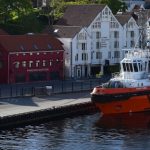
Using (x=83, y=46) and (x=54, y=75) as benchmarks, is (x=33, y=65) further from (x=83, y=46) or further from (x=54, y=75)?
(x=83, y=46)

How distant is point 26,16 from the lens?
11881cm

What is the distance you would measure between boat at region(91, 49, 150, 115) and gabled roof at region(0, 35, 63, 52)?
19105mm

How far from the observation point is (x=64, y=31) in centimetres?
11231

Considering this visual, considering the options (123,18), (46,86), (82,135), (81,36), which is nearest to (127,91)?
(46,86)

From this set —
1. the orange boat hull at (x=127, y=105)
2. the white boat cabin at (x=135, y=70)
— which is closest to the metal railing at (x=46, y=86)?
the white boat cabin at (x=135, y=70)

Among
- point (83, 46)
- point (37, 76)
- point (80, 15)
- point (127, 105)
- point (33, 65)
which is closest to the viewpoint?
point (127, 105)

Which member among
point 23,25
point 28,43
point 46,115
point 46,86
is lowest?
point 46,115

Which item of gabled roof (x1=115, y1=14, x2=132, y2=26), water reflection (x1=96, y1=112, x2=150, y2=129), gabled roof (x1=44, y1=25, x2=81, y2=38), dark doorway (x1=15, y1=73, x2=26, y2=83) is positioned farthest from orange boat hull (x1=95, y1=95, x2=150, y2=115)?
gabled roof (x1=115, y1=14, x2=132, y2=26)

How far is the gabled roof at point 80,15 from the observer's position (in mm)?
116062

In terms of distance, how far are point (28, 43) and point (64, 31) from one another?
381 inches

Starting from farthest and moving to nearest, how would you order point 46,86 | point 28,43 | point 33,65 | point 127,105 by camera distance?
point 28,43
point 33,65
point 46,86
point 127,105

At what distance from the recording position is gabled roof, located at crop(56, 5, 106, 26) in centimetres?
11606

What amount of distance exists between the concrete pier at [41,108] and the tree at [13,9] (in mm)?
30491

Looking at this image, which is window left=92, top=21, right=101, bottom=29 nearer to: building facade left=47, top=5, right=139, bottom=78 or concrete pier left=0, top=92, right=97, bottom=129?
building facade left=47, top=5, right=139, bottom=78
